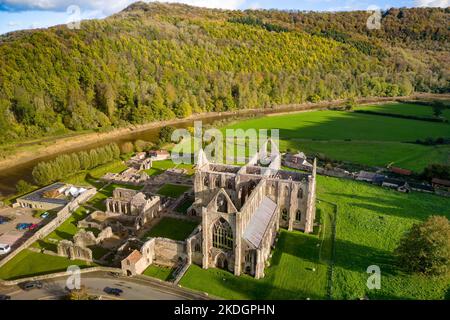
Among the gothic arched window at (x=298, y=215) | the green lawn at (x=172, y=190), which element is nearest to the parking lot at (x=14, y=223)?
the green lawn at (x=172, y=190)

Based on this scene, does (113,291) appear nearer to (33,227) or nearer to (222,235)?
(222,235)

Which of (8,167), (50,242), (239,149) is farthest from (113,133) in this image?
(50,242)

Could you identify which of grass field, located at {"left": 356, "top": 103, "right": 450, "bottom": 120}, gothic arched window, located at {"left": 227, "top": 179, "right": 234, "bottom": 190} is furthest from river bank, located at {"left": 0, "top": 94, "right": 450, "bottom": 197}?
gothic arched window, located at {"left": 227, "top": 179, "right": 234, "bottom": 190}

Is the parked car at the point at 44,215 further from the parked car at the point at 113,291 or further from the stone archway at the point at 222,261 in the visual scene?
the stone archway at the point at 222,261

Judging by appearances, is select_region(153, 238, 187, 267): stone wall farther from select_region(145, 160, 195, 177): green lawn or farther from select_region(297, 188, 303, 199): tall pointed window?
select_region(145, 160, 195, 177): green lawn

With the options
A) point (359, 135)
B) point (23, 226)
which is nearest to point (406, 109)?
point (359, 135)

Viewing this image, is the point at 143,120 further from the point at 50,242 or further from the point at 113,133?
the point at 50,242
